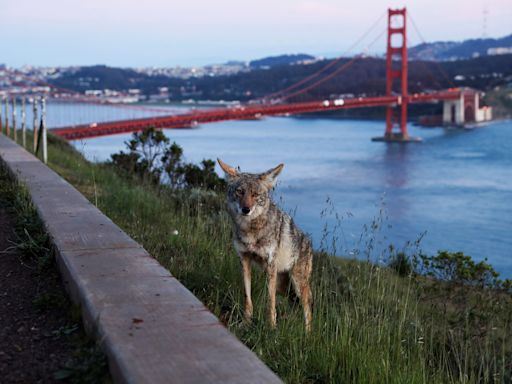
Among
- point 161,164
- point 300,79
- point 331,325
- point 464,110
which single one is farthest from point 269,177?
point 300,79

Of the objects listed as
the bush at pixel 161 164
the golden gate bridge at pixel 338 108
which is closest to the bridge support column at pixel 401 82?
the golden gate bridge at pixel 338 108

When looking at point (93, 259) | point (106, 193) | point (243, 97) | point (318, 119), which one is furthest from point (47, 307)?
point (318, 119)

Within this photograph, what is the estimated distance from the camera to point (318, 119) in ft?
Answer: 249

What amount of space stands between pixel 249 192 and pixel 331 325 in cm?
70

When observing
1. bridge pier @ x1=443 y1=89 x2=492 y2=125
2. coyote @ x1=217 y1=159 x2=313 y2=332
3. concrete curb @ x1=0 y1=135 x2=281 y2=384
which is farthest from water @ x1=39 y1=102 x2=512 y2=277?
concrete curb @ x1=0 y1=135 x2=281 y2=384

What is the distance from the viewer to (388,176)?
40.4 m

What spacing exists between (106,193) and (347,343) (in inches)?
162

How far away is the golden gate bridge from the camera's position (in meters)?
27.0

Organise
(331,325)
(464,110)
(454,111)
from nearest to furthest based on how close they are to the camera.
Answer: (331,325)
(464,110)
(454,111)

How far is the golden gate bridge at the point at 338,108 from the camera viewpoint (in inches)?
1063

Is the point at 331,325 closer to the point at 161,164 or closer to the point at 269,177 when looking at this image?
the point at 269,177

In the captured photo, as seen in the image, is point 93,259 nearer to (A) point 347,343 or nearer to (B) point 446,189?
(A) point 347,343

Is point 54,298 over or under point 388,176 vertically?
over

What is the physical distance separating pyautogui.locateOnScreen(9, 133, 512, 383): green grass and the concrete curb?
334 mm
